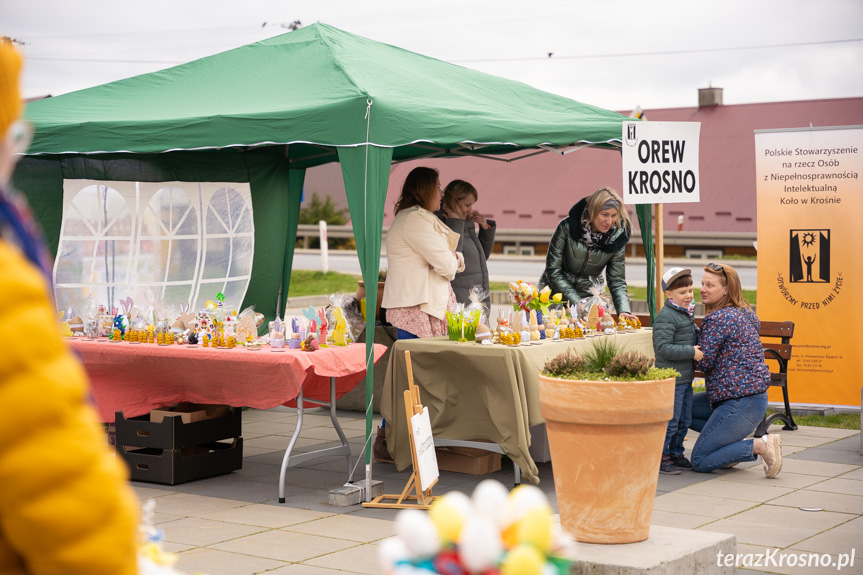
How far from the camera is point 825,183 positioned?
9.12 meters

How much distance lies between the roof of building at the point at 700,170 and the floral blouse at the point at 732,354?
22.0 metres

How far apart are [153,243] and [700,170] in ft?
87.1

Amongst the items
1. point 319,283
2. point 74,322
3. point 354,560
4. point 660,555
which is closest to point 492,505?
point 660,555

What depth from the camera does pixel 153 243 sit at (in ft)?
27.9

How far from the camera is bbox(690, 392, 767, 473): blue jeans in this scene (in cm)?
665

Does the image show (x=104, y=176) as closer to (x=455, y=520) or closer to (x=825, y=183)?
(x=825, y=183)

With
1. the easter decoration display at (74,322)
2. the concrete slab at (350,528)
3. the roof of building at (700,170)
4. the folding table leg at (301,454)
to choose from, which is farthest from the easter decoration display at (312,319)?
the roof of building at (700,170)

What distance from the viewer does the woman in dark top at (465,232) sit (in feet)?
25.0

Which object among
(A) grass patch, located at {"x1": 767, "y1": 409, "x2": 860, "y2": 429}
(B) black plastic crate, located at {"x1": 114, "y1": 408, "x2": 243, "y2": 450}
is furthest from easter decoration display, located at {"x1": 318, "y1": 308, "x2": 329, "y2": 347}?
(A) grass patch, located at {"x1": 767, "y1": 409, "x2": 860, "y2": 429}

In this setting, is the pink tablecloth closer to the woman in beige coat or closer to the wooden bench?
the woman in beige coat

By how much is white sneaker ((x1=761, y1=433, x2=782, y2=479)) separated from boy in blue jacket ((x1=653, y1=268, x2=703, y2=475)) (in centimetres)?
60

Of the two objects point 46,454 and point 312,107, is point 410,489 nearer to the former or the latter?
point 312,107

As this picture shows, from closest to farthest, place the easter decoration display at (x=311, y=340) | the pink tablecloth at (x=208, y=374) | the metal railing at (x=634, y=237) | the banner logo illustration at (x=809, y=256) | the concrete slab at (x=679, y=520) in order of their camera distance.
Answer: the concrete slab at (x=679, y=520) → the pink tablecloth at (x=208, y=374) → the easter decoration display at (x=311, y=340) → the banner logo illustration at (x=809, y=256) → the metal railing at (x=634, y=237)

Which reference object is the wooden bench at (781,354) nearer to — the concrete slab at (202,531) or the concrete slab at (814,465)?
the concrete slab at (814,465)
